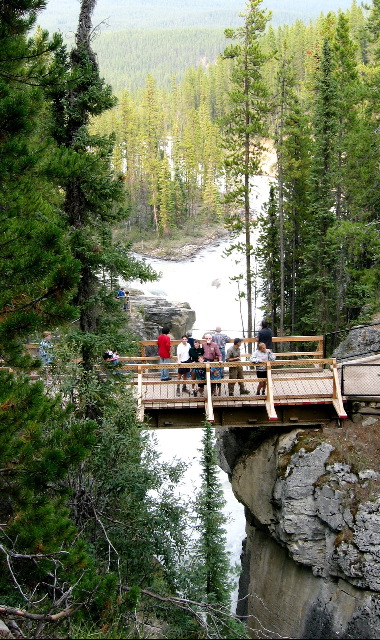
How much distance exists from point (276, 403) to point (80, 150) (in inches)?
292

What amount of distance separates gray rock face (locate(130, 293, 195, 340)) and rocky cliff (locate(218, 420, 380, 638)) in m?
19.1

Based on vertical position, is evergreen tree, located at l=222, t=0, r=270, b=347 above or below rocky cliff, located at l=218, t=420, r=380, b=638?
above

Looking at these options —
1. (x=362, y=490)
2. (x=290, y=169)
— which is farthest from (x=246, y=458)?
(x=290, y=169)

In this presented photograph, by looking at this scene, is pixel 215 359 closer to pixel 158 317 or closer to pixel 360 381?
pixel 360 381

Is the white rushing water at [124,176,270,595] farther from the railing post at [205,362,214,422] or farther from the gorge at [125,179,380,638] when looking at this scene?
the railing post at [205,362,214,422]

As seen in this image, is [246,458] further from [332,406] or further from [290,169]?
[290,169]

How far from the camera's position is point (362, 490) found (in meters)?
12.7

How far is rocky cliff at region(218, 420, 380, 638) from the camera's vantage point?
39.8ft

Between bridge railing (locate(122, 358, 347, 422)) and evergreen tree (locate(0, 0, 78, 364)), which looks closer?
evergreen tree (locate(0, 0, 78, 364))

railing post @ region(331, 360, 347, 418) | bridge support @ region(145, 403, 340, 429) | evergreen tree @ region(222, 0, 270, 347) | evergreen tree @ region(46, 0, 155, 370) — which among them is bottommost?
bridge support @ region(145, 403, 340, 429)

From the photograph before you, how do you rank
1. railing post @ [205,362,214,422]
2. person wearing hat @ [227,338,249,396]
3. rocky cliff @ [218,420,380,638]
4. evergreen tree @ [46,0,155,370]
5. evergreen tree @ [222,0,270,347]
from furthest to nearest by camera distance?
evergreen tree @ [222,0,270,347] < person wearing hat @ [227,338,249,396] < railing post @ [205,362,214,422] < evergreen tree @ [46,0,155,370] < rocky cliff @ [218,420,380,638]

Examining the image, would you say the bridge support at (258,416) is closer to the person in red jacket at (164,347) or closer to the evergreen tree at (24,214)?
the person in red jacket at (164,347)

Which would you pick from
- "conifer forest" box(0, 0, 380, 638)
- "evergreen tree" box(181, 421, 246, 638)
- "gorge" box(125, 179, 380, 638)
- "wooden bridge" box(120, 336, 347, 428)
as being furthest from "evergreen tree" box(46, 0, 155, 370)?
"gorge" box(125, 179, 380, 638)

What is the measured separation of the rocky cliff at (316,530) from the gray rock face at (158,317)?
1913 centimetres
